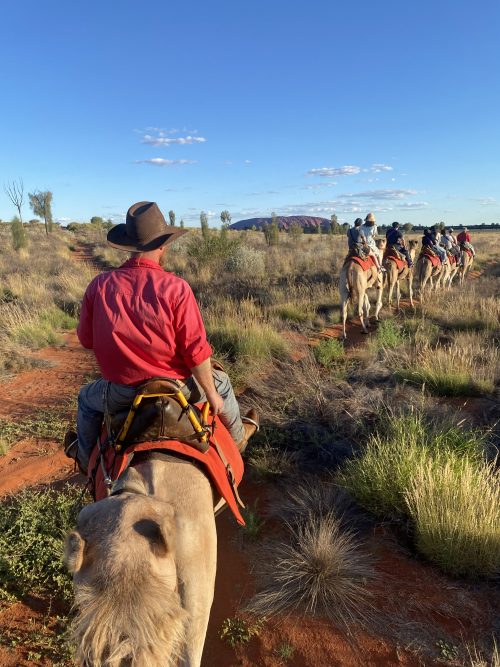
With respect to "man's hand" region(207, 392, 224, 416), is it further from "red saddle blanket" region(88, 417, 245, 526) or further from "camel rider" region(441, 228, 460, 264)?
"camel rider" region(441, 228, 460, 264)

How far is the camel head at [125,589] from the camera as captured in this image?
1.45 m

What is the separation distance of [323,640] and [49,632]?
6.29 feet

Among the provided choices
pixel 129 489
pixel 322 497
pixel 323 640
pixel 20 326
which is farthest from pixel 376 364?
pixel 20 326

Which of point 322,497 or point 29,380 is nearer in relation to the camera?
point 322,497

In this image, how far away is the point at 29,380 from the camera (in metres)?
8.55

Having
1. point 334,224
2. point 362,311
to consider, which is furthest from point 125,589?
point 334,224

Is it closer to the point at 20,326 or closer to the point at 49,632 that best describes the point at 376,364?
the point at 49,632

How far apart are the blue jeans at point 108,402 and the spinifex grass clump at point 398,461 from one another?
1565 millimetres

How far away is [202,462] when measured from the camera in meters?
2.36

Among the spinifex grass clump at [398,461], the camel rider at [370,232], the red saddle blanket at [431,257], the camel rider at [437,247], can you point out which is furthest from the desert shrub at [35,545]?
the camel rider at [437,247]

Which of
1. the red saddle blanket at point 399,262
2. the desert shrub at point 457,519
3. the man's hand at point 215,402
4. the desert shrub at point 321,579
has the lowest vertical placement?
the desert shrub at point 321,579

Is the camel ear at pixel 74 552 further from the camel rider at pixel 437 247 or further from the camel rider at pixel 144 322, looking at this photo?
A: the camel rider at pixel 437 247

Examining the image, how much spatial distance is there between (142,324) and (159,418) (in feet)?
1.66

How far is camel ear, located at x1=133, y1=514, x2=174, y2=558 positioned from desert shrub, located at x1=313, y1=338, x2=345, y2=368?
23.3ft
